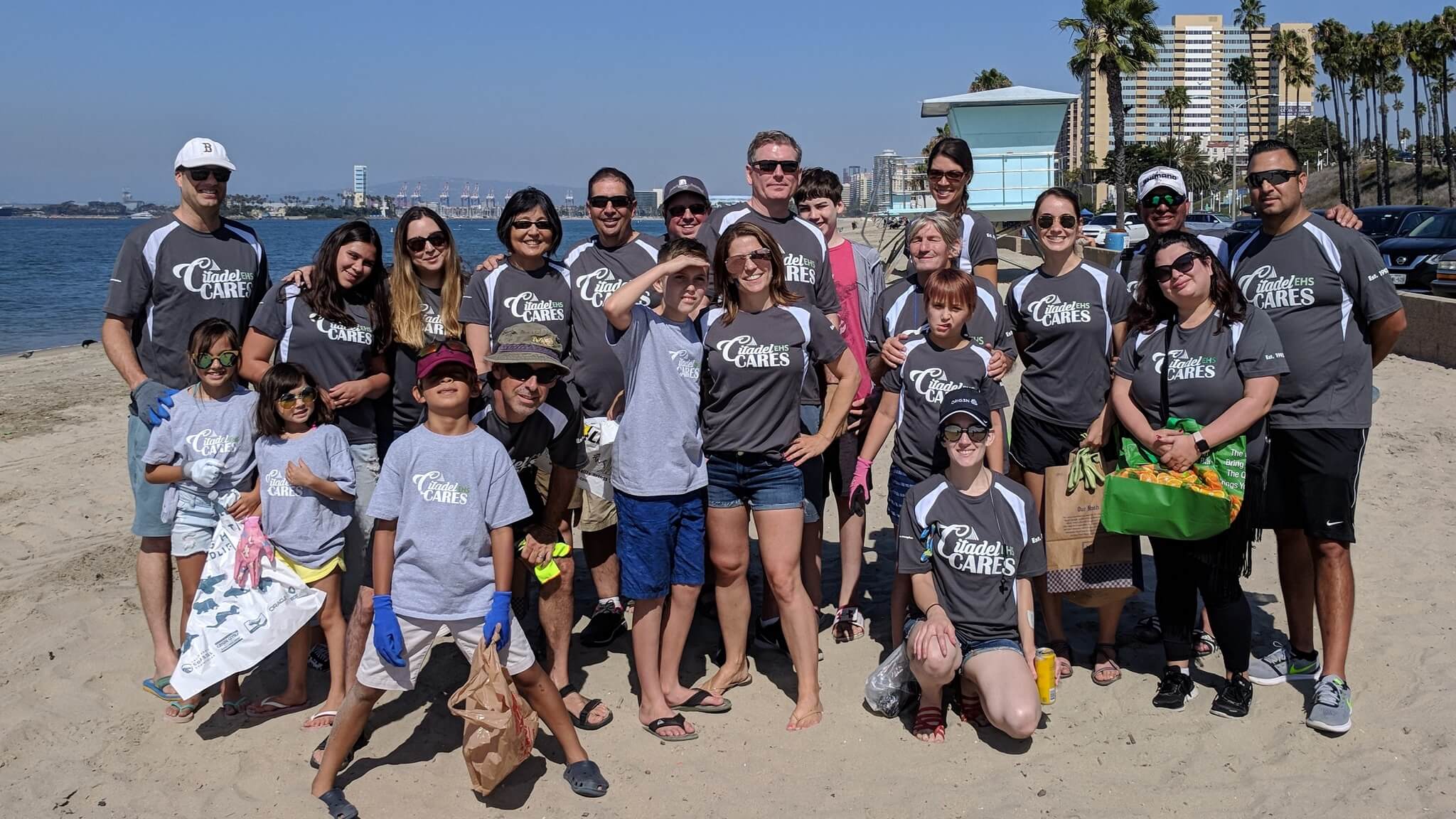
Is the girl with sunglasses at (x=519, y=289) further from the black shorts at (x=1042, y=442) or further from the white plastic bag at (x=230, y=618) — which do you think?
the black shorts at (x=1042, y=442)

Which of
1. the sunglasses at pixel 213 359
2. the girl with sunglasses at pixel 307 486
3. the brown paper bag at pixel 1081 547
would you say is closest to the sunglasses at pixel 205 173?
the sunglasses at pixel 213 359

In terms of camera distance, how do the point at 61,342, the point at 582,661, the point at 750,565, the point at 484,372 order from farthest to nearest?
1. the point at 61,342
2. the point at 750,565
3. the point at 582,661
4. the point at 484,372

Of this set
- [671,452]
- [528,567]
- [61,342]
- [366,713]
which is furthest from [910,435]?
[61,342]

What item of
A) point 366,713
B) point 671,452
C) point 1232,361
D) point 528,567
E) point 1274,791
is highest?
point 1232,361

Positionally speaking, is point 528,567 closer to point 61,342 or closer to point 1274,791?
point 1274,791

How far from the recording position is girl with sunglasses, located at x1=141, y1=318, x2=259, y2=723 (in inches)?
177

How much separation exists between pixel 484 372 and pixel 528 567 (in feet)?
3.04

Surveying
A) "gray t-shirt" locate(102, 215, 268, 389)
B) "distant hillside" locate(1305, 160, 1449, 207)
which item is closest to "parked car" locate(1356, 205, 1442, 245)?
"gray t-shirt" locate(102, 215, 268, 389)

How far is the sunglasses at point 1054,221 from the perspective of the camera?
4746 mm

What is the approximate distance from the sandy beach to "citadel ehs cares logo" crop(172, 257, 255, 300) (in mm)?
1887

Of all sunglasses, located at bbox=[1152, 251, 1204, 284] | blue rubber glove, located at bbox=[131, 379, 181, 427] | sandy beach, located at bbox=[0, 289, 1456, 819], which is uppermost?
sunglasses, located at bbox=[1152, 251, 1204, 284]

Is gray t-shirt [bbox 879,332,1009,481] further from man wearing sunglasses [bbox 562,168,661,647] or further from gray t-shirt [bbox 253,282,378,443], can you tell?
gray t-shirt [bbox 253,282,378,443]

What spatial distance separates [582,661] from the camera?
5.35 meters

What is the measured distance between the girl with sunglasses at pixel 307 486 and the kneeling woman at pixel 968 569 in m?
2.50
